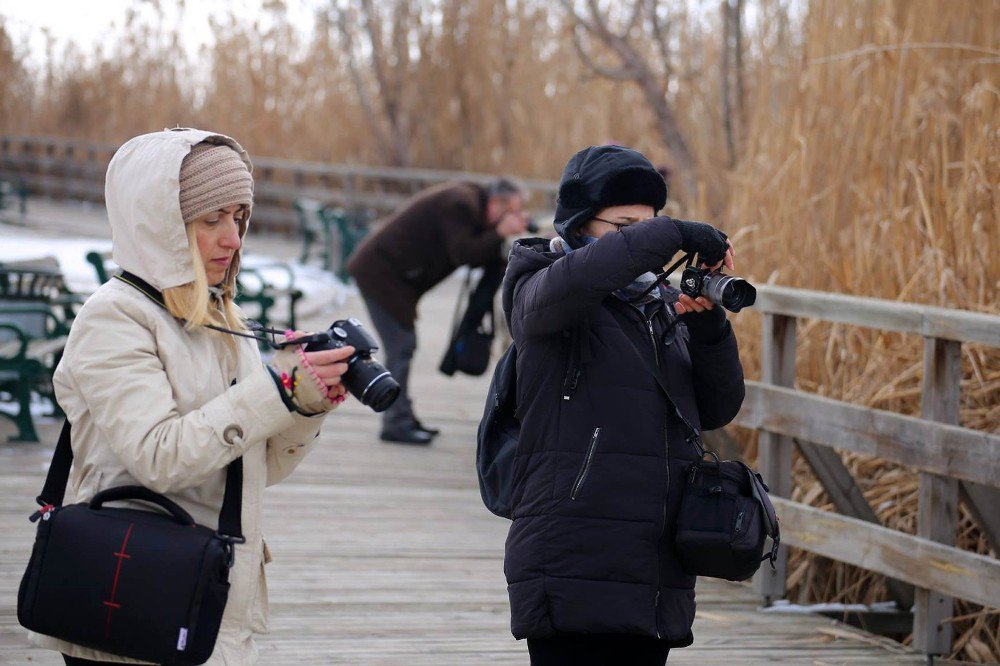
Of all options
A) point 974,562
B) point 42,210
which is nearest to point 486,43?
point 42,210

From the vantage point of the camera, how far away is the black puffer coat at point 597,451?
9.05 feet

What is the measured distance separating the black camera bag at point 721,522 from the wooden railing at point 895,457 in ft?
4.87

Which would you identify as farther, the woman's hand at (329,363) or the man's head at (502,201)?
the man's head at (502,201)

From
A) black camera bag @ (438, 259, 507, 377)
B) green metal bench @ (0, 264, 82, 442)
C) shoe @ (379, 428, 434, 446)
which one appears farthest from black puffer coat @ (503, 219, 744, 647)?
shoe @ (379, 428, 434, 446)

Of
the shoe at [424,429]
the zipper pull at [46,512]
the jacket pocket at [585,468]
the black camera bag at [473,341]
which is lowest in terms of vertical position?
the shoe at [424,429]

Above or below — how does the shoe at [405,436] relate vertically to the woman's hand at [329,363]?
below

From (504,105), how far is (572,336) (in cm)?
1669

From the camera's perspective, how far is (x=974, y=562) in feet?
13.6

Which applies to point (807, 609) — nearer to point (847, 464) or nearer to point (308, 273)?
point (847, 464)

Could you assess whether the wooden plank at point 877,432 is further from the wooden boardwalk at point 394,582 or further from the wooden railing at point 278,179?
the wooden railing at point 278,179

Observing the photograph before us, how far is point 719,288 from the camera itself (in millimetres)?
2781

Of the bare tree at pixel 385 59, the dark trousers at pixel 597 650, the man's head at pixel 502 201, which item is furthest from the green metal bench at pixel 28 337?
the bare tree at pixel 385 59

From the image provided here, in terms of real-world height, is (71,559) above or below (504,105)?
above

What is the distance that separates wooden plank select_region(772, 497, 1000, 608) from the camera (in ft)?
13.6
